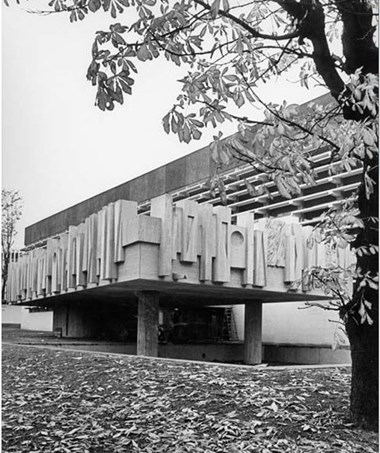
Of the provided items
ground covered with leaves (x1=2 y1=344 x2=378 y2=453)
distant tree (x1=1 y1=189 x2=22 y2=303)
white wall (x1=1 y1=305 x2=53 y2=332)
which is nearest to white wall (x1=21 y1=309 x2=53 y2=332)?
white wall (x1=1 y1=305 x2=53 y2=332)

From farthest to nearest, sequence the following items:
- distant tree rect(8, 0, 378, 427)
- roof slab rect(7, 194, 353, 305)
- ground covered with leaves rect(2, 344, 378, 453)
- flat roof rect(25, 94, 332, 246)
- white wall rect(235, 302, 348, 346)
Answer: white wall rect(235, 302, 348, 346) → roof slab rect(7, 194, 353, 305) → flat roof rect(25, 94, 332, 246) → ground covered with leaves rect(2, 344, 378, 453) → distant tree rect(8, 0, 378, 427)

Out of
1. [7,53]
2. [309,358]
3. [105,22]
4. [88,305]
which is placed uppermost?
[105,22]

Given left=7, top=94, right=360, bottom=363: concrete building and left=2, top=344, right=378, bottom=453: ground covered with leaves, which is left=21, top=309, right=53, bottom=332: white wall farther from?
left=2, top=344, right=378, bottom=453: ground covered with leaves

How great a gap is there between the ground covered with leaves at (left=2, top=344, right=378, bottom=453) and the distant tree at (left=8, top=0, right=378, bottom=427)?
1.02ft

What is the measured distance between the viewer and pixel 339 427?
2.74m

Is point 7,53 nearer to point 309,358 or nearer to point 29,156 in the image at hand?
point 29,156

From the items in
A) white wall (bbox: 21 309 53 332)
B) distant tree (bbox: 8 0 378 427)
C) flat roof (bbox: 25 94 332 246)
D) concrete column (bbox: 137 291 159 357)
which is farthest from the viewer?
white wall (bbox: 21 309 53 332)

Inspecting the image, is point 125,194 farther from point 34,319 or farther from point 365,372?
point 34,319

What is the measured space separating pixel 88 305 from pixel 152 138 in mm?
13128

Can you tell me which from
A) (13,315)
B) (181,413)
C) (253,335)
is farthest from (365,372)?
(13,315)

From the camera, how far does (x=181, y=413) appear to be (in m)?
3.20

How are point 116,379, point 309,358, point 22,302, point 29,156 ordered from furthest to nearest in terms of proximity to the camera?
1. point 22,302
2. point 309,358
3. point 116,379
4. point 29,156

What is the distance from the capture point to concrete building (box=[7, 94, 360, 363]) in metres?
8.92

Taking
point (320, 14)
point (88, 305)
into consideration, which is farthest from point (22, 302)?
point (320, 14)
